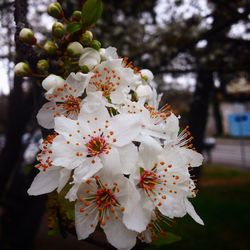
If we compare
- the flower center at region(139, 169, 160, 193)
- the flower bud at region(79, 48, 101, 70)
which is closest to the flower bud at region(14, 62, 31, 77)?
the flower bud at region(79, 48, 101, 70)

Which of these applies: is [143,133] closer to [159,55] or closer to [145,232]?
[145,232]

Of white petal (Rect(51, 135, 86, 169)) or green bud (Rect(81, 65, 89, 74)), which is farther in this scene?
green bud (Rect(81, 65, 89, 74))

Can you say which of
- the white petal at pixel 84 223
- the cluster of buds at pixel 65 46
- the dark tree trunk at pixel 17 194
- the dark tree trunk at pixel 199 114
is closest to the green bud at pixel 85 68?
the cluster of buds at pixel 65 46

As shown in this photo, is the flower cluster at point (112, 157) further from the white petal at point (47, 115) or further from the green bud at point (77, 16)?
the green bud at point (77, 16)

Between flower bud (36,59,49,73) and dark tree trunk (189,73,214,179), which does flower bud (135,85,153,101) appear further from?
dark tree trunk (189,73,214,179)

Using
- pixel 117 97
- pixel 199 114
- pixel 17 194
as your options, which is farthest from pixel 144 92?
pixel 199 114

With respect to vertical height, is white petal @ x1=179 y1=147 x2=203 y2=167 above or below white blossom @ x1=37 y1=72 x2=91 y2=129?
below

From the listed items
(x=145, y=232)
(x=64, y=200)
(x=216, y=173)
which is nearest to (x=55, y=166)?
(x=64, y=200)

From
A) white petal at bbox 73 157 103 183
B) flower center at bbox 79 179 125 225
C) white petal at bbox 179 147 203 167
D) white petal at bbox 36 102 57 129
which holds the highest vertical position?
white petal at bbox 36 102 57 129

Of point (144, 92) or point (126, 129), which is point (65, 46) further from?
point (126, 129)
